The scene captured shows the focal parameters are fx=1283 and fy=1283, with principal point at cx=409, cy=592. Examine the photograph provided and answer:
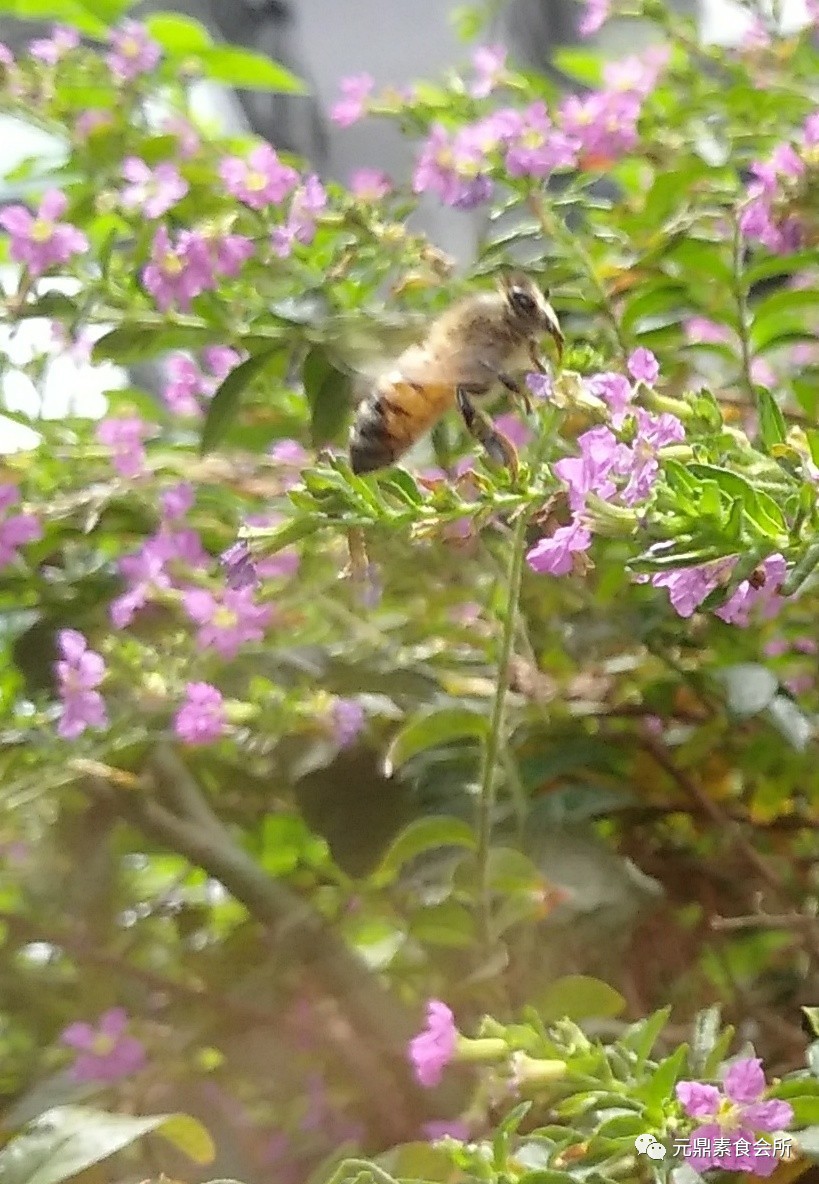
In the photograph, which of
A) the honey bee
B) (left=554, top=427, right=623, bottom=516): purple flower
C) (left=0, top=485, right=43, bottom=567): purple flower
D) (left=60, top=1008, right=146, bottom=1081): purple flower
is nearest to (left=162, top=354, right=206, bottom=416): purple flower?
(left=0, top=485, right=43, bottom=567): purple flower

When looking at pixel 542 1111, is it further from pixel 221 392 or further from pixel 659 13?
pixel 659 13

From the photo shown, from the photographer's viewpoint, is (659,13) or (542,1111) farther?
(659,13)

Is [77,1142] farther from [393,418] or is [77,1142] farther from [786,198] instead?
[786,198]

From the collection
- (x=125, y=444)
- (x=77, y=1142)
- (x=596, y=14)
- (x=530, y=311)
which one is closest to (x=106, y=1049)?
(x=77, y=1142)

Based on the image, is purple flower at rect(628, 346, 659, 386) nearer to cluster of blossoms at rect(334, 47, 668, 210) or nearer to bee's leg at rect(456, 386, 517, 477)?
bee's leg at rect(456, 386, 517, 477)

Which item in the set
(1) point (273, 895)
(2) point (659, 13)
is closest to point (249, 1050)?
(1) point (273, 895)

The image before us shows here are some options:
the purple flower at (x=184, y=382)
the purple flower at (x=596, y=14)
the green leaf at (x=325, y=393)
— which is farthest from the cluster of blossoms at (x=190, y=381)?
the purple flower at (x=596, y=14)
